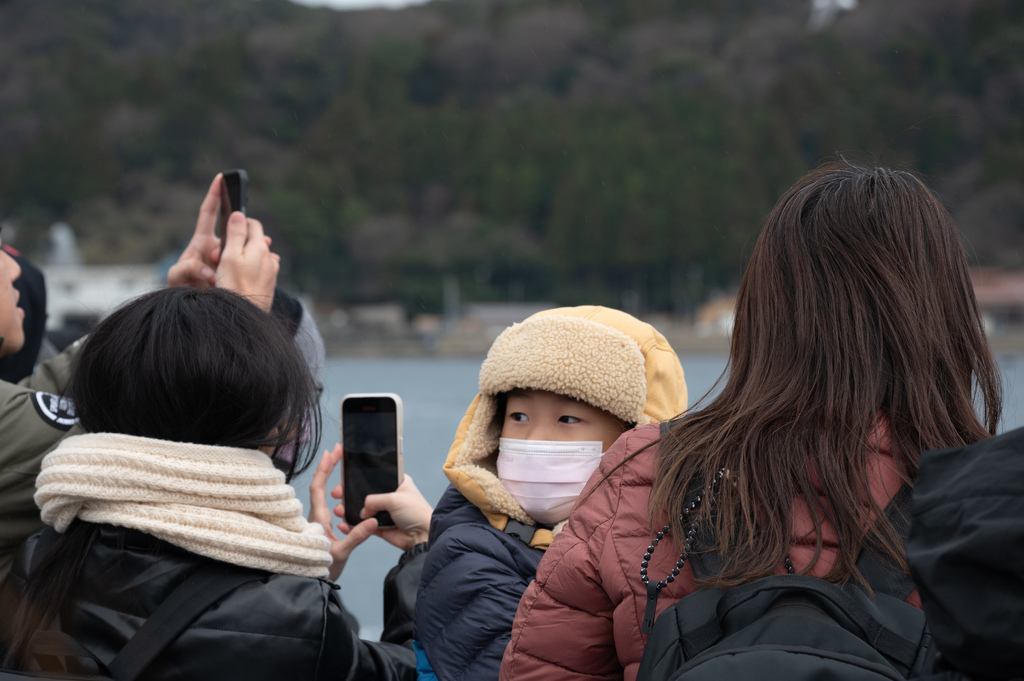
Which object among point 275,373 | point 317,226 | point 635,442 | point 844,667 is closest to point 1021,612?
point 844,667

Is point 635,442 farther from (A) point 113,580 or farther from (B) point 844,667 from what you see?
(A) point 113,580

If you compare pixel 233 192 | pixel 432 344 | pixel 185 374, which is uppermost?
pixel 233 192

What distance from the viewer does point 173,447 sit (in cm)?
119

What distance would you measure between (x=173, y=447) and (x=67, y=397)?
0.26 meters

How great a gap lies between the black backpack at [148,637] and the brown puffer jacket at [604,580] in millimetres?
381

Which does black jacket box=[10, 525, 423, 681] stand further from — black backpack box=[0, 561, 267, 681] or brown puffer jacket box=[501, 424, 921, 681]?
brown puffer jacket box=[501, 424, 921, 681]

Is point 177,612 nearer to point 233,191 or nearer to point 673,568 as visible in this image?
point 673,568

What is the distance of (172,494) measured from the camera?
118 centimetres

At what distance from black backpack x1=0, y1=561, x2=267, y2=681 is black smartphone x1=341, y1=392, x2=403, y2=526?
20.9 inches

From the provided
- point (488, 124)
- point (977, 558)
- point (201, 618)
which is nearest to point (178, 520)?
point (201, 618)

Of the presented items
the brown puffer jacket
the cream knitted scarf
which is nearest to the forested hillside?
the cream knitted scarf

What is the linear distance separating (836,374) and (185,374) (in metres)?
0.78

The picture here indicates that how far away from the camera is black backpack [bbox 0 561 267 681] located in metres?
1.11

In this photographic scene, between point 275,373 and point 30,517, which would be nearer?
point 275,373
